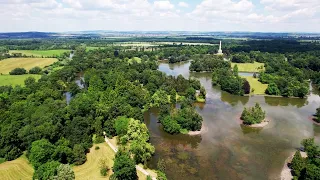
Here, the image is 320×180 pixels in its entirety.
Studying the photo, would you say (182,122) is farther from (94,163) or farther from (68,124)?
(68,124)

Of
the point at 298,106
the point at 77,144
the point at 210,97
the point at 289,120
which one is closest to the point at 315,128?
the point at 289,120

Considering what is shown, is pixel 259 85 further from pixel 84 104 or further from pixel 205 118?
pixel 84 104

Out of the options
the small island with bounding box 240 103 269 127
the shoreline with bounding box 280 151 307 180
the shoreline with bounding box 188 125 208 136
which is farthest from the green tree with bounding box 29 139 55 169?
the small island with bounding box 240 103 269 127

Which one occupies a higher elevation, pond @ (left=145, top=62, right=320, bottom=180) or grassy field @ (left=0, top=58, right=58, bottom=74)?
grassy field @ (left=0, top=58, right=58, bottom=74)

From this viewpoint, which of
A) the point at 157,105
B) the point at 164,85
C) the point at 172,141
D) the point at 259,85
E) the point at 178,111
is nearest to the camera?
the point at 172,141

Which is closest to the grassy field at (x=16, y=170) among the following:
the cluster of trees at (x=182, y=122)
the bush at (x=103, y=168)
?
the bush at (x=103, y=168)

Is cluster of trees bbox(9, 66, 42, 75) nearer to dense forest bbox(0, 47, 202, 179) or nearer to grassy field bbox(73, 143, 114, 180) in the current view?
dense forest bbox(0, 47, 202, 179)

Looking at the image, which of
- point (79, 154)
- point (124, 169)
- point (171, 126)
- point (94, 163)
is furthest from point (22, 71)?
point (124, 169)
